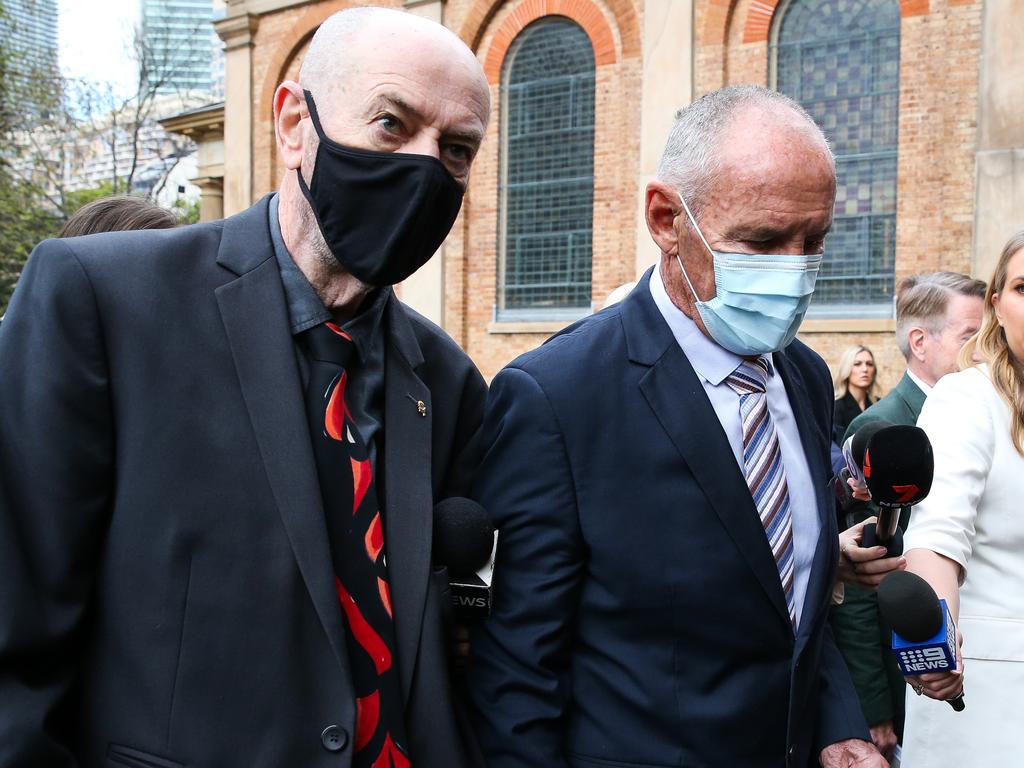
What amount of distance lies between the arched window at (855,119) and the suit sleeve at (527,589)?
11.7 m

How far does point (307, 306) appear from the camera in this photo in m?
1.92

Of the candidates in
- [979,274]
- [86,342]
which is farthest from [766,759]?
[979,274]

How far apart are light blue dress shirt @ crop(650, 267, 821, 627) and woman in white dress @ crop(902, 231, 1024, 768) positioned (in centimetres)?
57

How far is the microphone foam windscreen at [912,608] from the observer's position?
6.54 feet

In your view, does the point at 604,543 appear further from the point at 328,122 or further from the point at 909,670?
the point at 328,122

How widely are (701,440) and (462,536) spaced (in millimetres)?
537

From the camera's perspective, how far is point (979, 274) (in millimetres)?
11258

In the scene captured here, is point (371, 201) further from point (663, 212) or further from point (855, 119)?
point (855, 119)

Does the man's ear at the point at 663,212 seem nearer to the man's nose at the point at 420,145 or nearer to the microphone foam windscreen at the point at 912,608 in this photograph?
the man's nose at the point at 420,145

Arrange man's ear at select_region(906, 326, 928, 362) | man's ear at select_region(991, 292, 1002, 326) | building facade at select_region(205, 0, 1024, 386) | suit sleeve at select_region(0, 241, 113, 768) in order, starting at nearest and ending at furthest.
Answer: suit sleeve at select_region(0, 241, 113, 768) → man's ear at select_region(991, 292, 1002, 326) → man's ear at select_region(906, 326, 928, 362) → building facade at select_region(205, 0, 1024, 386)

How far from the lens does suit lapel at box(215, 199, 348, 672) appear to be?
1.71 meters

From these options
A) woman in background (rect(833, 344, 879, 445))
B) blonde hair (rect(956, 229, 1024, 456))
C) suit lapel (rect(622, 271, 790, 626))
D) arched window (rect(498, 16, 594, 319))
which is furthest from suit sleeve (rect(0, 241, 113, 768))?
arched window (rect(498, 16, 594, 319))

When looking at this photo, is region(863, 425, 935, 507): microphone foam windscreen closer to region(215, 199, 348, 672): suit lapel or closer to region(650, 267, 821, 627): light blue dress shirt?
region(650, 267, 821, 627): light blue dress shirt

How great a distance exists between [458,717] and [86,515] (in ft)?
2.79
